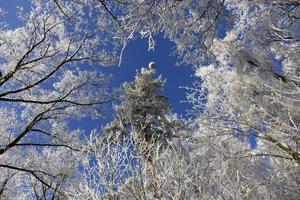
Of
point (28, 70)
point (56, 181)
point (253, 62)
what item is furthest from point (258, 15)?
point (56, 181)

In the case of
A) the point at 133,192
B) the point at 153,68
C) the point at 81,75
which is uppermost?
the point at 153,68

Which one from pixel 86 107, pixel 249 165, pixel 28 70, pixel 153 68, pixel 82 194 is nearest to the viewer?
pixel 82 194

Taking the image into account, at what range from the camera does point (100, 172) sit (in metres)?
6.25

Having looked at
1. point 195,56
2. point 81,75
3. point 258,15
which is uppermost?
point 81,75

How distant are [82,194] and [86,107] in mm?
5828

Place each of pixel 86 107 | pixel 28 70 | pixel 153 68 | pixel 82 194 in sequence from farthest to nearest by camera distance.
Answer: pixel 153 68
pixel 86 107
pixel 28 70
pixel 82 194

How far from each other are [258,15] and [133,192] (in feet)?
16.4

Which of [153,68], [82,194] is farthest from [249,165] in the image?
[153,68]

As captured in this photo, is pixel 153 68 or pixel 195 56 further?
pixel 153 68

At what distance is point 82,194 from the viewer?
6340 mm

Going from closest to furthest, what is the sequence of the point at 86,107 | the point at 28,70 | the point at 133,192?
the point at 133,192 → the point at 28,70 → the point at 86,107

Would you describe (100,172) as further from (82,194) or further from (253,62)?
(253,62)

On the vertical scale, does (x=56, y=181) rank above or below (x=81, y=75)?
below

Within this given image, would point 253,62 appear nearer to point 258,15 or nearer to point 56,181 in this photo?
point 258,15
